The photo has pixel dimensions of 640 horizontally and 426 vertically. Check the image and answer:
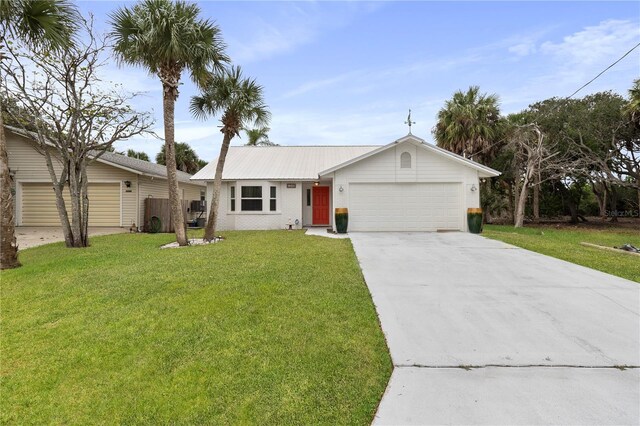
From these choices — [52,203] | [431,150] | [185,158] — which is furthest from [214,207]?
[185,158]

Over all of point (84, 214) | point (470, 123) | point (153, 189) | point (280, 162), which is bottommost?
point (84, 214)

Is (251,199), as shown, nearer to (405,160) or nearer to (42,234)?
(405,160)

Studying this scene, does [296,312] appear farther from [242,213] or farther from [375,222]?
[242,213]

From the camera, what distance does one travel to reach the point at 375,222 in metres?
14.3

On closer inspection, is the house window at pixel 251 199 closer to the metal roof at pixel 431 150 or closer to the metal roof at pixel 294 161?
the metal roof at pixel 294 161

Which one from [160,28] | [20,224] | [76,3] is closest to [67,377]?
[76,3]

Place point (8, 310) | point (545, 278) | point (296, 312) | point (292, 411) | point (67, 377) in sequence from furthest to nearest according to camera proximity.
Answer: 1. point (545, 278)
2. point (8, 310)
3. point (296, 312)
4. point (67, 377)
5. point (292, 411)

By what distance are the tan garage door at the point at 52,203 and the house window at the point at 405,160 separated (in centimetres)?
1377

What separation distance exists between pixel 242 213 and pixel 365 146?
29.9 ft

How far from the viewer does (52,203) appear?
53.3 feet

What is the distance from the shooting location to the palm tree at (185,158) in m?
29.9

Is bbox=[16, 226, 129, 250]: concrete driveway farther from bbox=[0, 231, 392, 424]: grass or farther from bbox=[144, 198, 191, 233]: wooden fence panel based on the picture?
bbox=[0, 231, 392, 424]: grass

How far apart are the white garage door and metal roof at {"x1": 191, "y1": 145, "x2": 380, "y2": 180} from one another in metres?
2.85

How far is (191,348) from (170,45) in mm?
9205
